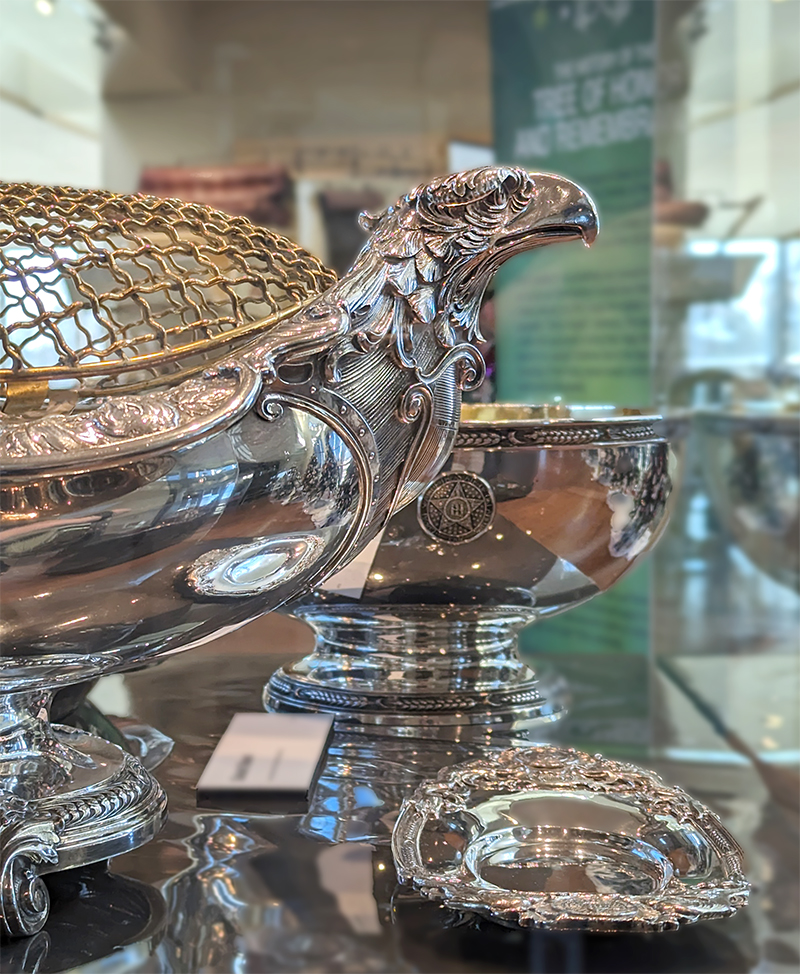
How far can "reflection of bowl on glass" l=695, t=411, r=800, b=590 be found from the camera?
2.44 m

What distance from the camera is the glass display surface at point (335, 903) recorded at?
34 cm

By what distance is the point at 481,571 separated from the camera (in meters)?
0.57

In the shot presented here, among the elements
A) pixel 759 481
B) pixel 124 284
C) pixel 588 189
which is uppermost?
pixel 588 189

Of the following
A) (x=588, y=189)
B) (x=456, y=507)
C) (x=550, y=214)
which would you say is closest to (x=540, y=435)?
(x=456, y=507)

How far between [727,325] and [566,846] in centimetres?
243

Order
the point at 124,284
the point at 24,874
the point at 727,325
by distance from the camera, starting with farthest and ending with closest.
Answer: the point at 727,325
the point at 124,284
the point at 24,874

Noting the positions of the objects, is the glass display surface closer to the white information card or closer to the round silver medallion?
the white information card

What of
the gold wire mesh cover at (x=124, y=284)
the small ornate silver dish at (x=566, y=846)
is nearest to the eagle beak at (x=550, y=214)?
the gold wire mesh cover at (x=124, y=284)

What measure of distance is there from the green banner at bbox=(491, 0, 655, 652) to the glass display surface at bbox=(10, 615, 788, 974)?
6.22 ft

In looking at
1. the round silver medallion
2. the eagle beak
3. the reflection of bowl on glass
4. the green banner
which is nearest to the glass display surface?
the round silver medallion

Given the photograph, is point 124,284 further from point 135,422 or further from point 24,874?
point 24,874

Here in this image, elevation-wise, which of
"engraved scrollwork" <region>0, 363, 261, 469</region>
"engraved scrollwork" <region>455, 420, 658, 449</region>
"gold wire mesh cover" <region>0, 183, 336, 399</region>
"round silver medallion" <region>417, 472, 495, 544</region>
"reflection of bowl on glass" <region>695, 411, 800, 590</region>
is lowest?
"reflection of bowl on glass" <region>695, 411, 800, 590</region>

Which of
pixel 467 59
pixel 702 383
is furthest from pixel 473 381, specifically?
pixel 467 59

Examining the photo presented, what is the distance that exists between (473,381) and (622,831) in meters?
0.20
